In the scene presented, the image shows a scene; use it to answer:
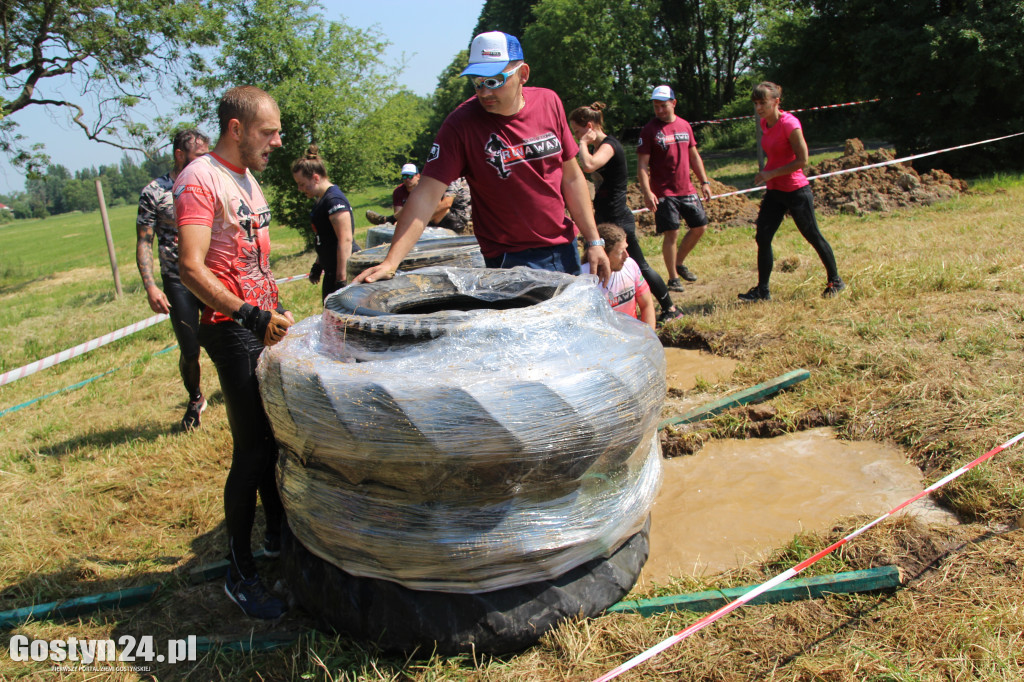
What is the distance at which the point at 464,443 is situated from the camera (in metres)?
1.97

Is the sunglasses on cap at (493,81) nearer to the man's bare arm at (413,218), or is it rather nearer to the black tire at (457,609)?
the man's bare arm at (413,218)

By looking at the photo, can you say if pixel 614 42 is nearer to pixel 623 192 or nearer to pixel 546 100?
pixel 623 192

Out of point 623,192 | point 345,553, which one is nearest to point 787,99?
point 623,192

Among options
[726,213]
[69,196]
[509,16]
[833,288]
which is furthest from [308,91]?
[69,196]

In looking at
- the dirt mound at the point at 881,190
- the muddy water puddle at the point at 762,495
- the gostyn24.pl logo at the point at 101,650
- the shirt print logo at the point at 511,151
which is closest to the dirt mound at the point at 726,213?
the dirt mound at the point at 881,190

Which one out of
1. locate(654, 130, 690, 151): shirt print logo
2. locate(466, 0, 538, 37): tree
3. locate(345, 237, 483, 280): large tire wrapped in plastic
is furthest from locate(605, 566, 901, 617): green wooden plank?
locate(466, 0, 538, 37): tree

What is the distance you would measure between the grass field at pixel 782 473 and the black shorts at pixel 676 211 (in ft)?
2.19

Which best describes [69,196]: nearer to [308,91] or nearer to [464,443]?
[308,91]

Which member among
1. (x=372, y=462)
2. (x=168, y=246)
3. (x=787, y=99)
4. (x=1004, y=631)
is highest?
(x=787, y=99)

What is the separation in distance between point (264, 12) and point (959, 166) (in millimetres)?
15807

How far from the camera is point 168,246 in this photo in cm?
461

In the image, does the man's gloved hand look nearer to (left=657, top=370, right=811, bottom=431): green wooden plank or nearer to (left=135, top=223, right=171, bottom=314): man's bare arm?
(left=657, top=370, right=811, bottom=431): green wooden plank

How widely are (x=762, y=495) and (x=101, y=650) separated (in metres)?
2.68

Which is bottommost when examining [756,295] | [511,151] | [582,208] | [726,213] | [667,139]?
[756,295]
